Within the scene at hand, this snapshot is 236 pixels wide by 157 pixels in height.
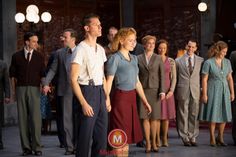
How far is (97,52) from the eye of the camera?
27.6 ft

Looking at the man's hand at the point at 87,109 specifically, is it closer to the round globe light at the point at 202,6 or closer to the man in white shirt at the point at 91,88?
the man in white shirt at the point at 91,88

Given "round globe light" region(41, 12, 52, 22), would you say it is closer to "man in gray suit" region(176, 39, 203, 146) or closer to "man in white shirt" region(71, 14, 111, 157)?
"man in gray suit" region(176, 39, 203, 146)

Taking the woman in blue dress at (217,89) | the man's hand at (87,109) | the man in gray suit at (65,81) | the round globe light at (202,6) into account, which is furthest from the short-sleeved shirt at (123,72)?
the round globe light at (202,6)

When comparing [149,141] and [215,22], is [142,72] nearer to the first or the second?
[149,141]

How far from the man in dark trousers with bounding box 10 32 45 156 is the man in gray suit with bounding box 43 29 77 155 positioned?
0.78 feet

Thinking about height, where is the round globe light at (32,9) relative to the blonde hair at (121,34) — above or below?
above

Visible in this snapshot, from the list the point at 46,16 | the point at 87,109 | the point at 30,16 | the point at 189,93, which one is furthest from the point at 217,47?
the point at 46,16

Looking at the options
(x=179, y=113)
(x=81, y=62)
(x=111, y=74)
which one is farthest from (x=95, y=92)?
(x=179, y=113)

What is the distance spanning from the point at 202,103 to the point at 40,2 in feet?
29.4

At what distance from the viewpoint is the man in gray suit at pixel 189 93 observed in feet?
42.1

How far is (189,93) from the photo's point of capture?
1288 centimetres

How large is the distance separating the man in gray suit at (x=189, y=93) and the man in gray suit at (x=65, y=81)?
223 centimetres

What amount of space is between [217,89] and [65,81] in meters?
2.88

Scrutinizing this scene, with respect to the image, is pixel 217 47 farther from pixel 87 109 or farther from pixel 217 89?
pixel 87 109
